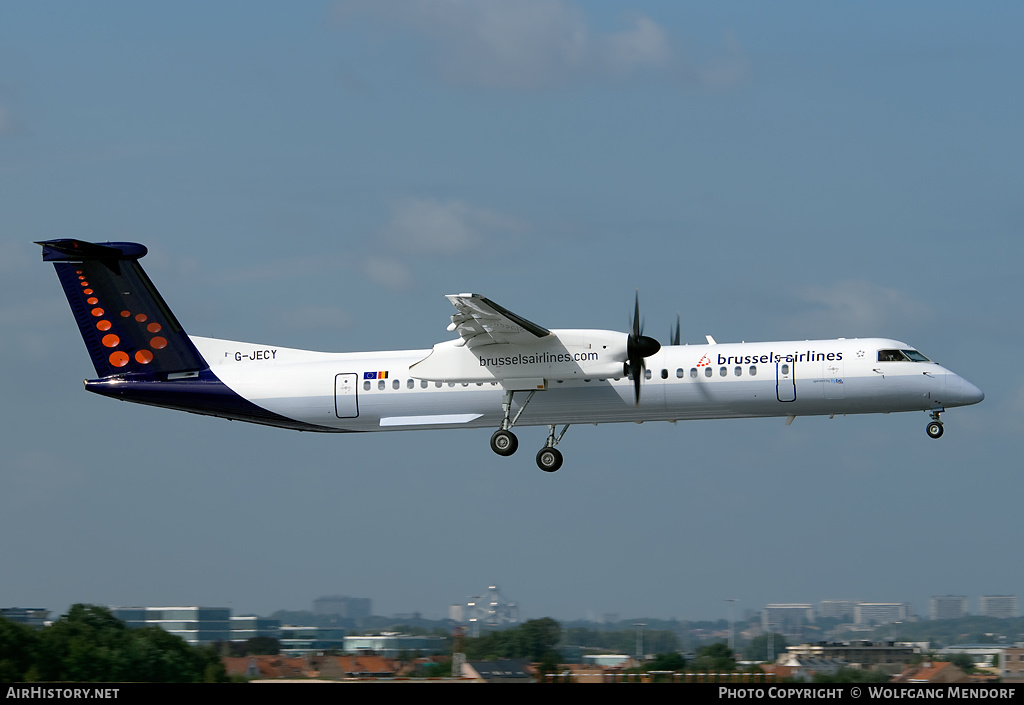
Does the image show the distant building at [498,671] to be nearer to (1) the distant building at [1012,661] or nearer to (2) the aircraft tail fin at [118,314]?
(1) the distant building at [1012,661]

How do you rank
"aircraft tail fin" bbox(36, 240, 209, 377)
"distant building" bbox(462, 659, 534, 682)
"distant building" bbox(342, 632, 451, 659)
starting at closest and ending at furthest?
"distant building" bbox(462, 659, 534, 682) → "distant building" bbox(342, 632, 451, 659) → "aircraft tail fin" bbox(36, 240, 209, 377)

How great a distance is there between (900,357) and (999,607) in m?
11.9

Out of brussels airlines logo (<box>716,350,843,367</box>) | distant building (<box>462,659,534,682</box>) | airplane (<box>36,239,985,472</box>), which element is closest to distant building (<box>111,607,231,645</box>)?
airplane (<box>36,239,985,472</box>)

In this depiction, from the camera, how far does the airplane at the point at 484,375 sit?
2925 centimetres

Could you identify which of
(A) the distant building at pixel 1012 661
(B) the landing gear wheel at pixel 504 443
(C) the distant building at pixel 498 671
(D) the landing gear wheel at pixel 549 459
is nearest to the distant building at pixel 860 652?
(A) the distant building at pixel 1012 661

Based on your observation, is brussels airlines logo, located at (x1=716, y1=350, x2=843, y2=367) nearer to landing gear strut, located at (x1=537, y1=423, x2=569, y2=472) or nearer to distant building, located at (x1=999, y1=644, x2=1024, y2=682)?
landing gear strut, located at (x1=537, y1=423, x2=569, y2=472)

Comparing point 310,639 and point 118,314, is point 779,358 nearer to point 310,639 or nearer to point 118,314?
point 310,639

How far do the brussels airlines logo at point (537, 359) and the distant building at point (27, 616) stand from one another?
1207 centimetres

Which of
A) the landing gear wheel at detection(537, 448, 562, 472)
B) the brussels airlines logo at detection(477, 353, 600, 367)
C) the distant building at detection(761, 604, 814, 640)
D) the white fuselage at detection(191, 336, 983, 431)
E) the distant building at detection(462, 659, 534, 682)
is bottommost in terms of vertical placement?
the distant building at detection(462, 659, 534, 682)

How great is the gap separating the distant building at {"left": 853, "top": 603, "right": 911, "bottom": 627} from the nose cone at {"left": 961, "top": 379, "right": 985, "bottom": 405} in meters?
8.92

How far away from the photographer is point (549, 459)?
3123 cm

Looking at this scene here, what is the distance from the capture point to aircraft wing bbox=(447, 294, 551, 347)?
28156 millimetres
